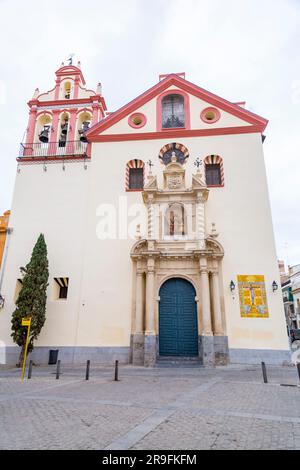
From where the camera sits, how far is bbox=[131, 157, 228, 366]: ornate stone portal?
511 inches

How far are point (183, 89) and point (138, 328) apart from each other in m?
14.9

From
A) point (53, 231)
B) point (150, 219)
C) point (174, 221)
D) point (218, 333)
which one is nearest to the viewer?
point (218, 333)

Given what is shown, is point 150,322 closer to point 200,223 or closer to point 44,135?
point 200,223

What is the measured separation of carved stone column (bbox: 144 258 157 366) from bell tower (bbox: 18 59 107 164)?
8423 millimetres

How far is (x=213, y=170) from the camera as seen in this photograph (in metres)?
16.7

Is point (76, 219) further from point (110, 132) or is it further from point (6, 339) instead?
point (6, 339)

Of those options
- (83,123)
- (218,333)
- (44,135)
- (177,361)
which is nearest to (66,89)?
(83,123)

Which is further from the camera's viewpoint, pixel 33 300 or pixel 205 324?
pixel 33 300

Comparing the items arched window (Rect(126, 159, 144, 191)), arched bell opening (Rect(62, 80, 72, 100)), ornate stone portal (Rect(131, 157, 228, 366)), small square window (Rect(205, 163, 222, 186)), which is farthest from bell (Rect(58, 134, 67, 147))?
small square window (Rect(205, 163, 222, 186))

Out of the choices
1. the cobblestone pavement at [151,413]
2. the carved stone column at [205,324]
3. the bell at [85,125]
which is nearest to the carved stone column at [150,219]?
the carved stone column at [205,324]

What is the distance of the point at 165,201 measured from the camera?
51.3 ft

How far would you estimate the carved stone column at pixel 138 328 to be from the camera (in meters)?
13.1

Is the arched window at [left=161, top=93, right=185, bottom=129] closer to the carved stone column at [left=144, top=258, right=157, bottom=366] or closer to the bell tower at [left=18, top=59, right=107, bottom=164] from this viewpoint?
the bell tower at [left=18, top=59, right=107, bottom=164]
